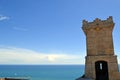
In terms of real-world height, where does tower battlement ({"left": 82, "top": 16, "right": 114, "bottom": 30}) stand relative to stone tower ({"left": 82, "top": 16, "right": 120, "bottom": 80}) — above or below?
above

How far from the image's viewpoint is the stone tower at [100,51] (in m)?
16.9

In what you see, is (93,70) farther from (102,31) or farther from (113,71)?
(102,31)

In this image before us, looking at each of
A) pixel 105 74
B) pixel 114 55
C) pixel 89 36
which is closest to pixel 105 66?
pixel 105 74

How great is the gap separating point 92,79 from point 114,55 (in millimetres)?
3342

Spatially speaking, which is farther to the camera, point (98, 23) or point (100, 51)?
point (98, 23)

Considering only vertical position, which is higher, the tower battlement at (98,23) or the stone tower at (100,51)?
the tower battlement at (98,23)

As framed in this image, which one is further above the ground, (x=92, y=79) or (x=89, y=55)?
(x=89, y=55)

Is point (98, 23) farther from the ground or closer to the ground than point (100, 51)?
farther from the ground

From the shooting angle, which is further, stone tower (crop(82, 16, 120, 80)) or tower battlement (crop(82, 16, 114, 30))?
tower battlement (crop(82, 16, 114, 30))

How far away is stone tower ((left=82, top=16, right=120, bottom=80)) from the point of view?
1689cm

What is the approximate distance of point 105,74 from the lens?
60.2 feet

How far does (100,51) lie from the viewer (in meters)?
17.6

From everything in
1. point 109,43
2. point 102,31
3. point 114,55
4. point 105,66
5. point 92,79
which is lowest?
point 92,79

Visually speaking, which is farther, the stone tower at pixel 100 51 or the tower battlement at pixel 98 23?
the tower battlement at pixel 98 23
